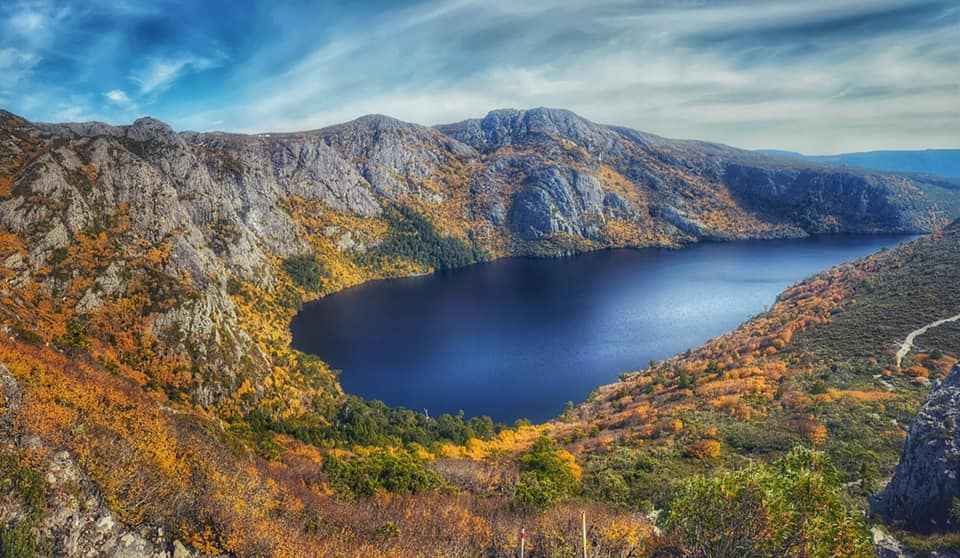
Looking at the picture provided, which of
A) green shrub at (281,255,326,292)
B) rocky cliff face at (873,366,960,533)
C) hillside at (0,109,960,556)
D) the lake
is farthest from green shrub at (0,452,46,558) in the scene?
green shrub at (281,255,326,292)

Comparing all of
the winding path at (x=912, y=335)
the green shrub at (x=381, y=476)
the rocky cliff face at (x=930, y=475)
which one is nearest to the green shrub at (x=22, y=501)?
the green shrub at (x=381, y=476)

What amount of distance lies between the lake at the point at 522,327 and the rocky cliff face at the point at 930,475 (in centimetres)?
4415

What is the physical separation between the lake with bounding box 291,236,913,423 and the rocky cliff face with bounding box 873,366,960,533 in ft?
145

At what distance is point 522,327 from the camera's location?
102 metres

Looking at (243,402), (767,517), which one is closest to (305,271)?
(243,402)

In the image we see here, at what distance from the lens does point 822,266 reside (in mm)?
158750

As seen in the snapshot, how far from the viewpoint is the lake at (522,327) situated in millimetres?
73688

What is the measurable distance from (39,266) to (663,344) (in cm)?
9652

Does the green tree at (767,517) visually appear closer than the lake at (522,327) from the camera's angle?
Yes

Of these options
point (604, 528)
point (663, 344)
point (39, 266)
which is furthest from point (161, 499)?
point (663, 344)

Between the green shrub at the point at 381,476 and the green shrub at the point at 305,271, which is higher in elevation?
the green shrub at the point at 305,271

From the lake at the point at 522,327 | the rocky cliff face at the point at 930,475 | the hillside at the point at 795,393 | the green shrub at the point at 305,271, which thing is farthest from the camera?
the green shrub at the point at 305,271

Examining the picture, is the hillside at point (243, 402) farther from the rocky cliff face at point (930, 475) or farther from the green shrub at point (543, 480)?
the rocky cliff face at point (930, 475)

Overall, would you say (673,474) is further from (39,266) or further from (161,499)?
(39,266)
